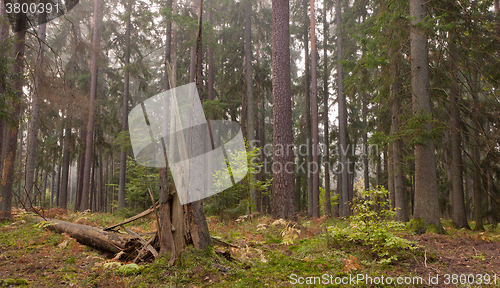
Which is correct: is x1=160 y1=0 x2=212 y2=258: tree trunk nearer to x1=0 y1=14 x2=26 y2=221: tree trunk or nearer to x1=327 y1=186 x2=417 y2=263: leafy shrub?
x1=327 y1=186 x2=417 y2=263: leafy shrub

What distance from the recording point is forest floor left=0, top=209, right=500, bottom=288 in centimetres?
399

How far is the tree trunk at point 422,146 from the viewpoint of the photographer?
804 centimetres

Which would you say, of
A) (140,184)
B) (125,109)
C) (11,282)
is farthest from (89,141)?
(11,282)

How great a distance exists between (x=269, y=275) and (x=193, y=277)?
115 centimetres

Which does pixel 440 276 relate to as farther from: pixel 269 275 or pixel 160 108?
pixel 160 108

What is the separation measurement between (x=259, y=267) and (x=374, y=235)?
2169 millimetres

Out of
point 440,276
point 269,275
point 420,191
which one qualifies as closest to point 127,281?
point 269,275

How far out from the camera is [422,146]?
8.34 meters

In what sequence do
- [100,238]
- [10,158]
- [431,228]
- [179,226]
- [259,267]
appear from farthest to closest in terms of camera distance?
[10,158] → [431,228] → [100,238] → [179,226] → [259,267]

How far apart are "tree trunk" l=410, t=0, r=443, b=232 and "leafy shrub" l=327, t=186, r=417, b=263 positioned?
11.6ft

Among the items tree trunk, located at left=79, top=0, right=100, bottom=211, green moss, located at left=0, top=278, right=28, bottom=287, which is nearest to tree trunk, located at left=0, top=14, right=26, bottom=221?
tree trunk, located at left=79, top=0, right=100, bottom=211

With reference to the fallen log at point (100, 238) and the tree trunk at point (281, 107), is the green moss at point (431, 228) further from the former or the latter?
the fallen log at point (100, 238)

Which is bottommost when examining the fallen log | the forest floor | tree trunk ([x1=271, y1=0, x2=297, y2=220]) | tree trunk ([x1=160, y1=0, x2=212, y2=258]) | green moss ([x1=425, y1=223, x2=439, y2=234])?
green moss ([x1=425, y1=223, x2=439, y2=234])

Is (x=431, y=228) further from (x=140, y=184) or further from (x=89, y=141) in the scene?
(x=89, y=141)
